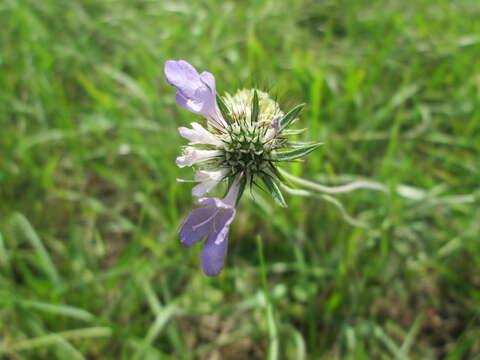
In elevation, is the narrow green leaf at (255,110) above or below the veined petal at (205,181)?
above

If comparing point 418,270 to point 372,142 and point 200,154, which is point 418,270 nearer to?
point 372,142

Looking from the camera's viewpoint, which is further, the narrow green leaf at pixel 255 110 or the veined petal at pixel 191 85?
the narrow green leaf at pixel 255 110

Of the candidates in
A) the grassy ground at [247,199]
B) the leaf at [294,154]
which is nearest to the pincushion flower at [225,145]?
the leaf at [294,154]

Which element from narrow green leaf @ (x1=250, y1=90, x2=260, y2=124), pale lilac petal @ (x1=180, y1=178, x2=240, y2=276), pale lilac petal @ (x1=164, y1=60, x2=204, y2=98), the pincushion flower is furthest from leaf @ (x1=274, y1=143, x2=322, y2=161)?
pale lilac petal @ (x1=164, y1=60, x2=204, y2=98)

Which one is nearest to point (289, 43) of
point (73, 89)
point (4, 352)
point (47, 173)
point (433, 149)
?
point (433, 149)

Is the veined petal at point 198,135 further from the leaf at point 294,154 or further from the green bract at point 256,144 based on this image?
the leaf at point 294,154

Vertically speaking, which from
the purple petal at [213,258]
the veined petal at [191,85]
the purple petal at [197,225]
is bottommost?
the purple petal at [213,258]

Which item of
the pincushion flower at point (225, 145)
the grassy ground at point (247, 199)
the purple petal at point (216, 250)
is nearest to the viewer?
the purple petal at point (216, 250)
